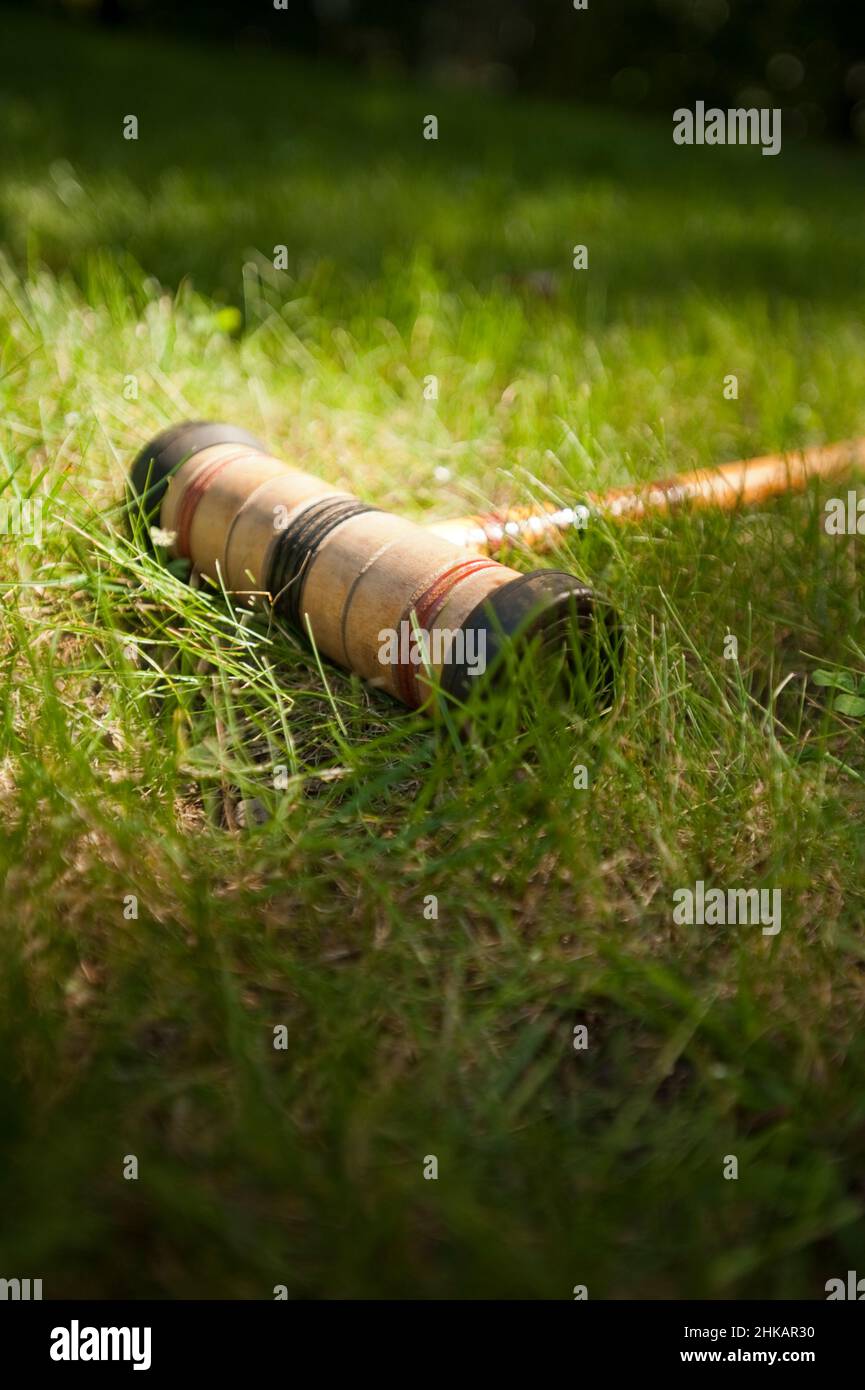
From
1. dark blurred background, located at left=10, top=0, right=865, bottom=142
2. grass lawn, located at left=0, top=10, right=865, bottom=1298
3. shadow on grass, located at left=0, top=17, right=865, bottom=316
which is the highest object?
dark blurred background, located at left=10, top=0, right=865, bottom=142

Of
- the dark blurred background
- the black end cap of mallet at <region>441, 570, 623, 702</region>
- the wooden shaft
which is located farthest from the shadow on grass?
the dark blurred background

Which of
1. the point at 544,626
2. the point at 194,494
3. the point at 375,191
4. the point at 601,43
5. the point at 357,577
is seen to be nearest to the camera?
the point at 544,626

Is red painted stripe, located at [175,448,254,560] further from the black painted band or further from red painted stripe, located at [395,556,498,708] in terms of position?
red painted stripe, located at [395,556,498,708]

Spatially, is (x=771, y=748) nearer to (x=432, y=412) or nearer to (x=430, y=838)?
(x=430, y=838)

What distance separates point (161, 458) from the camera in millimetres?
2256

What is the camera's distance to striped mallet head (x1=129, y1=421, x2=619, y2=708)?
69.7 inches

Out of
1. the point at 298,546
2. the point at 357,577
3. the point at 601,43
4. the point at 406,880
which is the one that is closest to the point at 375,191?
the point at 298,546

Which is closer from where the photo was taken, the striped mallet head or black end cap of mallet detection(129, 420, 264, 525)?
the striped mallet head

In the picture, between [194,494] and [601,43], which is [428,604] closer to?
[194,494]

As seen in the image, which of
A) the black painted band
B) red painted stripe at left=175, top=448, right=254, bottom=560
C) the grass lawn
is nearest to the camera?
the grass lawn

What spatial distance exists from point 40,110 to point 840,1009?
6.32 m

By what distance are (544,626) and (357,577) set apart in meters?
0.34

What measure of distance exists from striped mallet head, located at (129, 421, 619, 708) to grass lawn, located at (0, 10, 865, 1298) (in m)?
0.08

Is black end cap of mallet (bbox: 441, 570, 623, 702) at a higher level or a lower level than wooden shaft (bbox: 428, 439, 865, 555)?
lower
